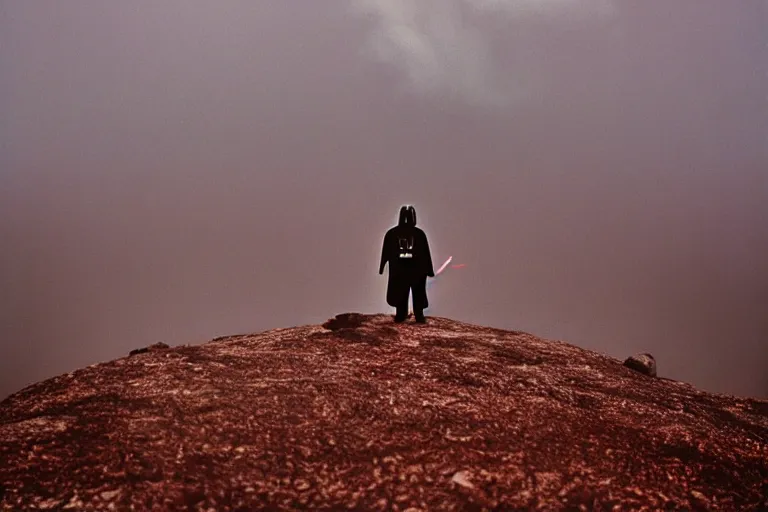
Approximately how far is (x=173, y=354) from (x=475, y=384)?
5.25 m

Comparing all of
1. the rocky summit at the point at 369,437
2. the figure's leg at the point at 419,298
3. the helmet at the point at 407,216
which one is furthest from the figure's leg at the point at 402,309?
the rocky summit at the point at 369,437

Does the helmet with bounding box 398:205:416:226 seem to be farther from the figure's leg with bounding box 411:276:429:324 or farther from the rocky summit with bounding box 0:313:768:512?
the rocky summit with bounding box 0:313:768:512

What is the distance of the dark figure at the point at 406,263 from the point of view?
10.5 m

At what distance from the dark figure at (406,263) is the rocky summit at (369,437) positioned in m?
2.76

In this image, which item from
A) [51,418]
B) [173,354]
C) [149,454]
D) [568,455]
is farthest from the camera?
[173,354]

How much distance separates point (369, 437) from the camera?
4988 millimetres

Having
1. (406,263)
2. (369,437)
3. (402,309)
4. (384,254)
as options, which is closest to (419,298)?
(402,309)

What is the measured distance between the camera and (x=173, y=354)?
7.77 m

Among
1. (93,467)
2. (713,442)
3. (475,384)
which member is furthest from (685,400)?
(93,467)

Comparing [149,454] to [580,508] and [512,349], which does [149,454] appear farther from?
[512,349]

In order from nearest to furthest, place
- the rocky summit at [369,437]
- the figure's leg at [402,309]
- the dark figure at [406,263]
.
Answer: the rocky summit at [369,437], the dark figure at [406,263], the figure's leg at [402,309]

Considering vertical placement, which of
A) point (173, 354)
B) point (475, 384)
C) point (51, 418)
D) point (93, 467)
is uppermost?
point (173, 354)

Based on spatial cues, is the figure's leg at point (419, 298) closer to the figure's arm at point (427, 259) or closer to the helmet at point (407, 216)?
the figure's arm at point (427, 259)

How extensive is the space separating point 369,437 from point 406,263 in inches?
231
